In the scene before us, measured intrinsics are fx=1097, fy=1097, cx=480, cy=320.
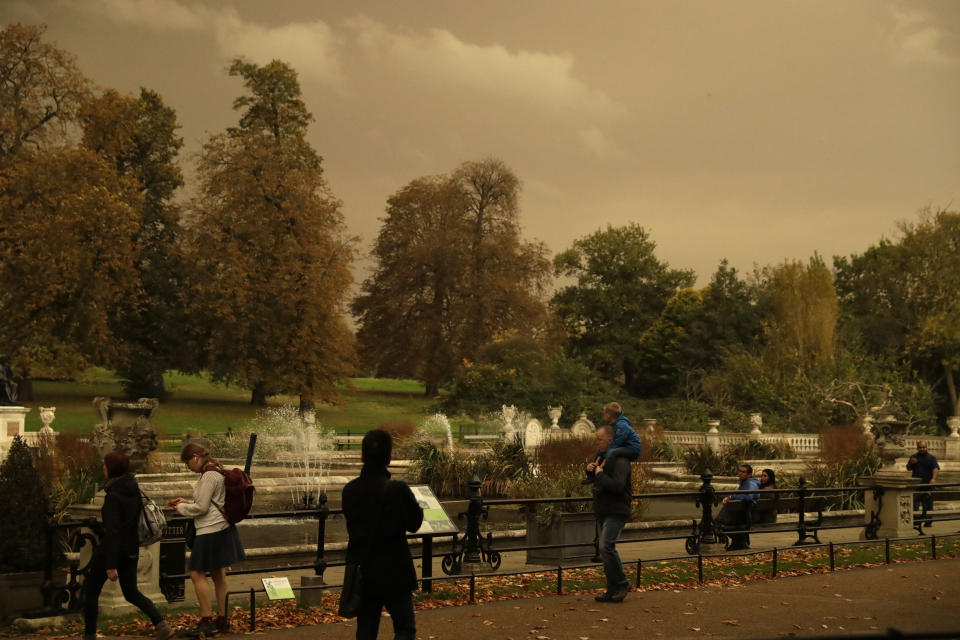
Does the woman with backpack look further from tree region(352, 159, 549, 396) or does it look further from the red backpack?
tree region(352, 159, 549, 396)

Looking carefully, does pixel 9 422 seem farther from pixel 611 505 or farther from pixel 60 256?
pixel 60 256

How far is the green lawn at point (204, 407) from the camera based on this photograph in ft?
155

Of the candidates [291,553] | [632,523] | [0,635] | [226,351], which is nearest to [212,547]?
[0,635]

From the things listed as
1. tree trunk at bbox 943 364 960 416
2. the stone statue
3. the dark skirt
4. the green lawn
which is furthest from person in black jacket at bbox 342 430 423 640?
tree trunk at bbox 943 364 960 416

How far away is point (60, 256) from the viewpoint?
4581 cm

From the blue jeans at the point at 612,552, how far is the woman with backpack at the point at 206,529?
348 cm

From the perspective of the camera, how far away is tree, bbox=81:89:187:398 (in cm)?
5178

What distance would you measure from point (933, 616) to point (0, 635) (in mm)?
8397

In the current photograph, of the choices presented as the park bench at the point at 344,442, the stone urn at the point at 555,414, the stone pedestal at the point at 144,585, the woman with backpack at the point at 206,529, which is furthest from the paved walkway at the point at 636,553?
the stone urn at the point at 555,414

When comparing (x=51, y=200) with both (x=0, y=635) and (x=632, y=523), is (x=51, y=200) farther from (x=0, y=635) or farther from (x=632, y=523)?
(x=0, y=635)

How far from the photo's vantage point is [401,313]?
2611 inches

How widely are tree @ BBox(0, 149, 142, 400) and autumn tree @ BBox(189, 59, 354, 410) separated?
4.89 metres

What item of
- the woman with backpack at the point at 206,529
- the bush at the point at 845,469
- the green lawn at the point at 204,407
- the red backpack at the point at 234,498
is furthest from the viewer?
the green lawn at the point at 204,407

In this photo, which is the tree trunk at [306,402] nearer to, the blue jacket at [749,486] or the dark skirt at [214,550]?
the blue jacket at [749,486]
